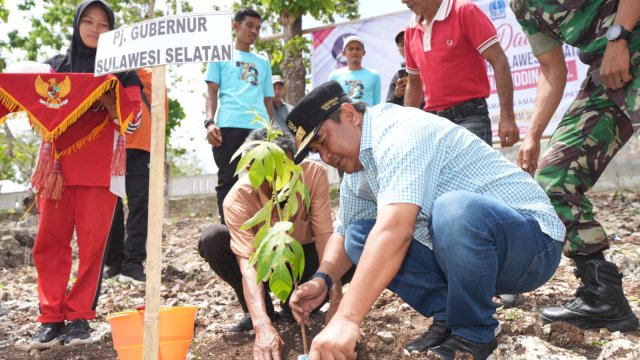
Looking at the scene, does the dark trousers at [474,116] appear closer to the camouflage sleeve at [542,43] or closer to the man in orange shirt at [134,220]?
the camouflage sleeve at [542,43]

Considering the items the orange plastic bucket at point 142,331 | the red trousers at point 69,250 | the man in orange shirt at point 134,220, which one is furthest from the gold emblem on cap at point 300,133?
the man in orange shirt at point 134,220

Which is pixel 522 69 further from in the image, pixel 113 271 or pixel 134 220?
pixel 113 271

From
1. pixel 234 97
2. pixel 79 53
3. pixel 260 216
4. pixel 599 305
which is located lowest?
pixel 599 305

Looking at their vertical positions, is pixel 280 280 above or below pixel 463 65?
below

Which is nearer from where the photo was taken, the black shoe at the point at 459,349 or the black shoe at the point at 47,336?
the black shoe at the point at 459,349

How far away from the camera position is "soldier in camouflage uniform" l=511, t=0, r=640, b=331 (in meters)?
2.31

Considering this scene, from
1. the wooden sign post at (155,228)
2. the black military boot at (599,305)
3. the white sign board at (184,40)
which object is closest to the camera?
the wooden sign post at (155,228)

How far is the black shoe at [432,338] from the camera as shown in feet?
6.97

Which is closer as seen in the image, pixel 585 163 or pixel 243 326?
pixel 585 163

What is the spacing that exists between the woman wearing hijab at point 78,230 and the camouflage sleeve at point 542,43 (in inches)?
82.2

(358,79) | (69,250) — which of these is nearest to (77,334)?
(69,250)

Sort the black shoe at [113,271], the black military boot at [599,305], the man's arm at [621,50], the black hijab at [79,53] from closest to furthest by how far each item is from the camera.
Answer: the man's arm at [621,50] → the black military boot at [599,305] → the black hijab at [79,53] → the black shoe at [113,271]

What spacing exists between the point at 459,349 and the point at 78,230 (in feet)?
7.19

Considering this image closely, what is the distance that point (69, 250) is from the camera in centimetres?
320
